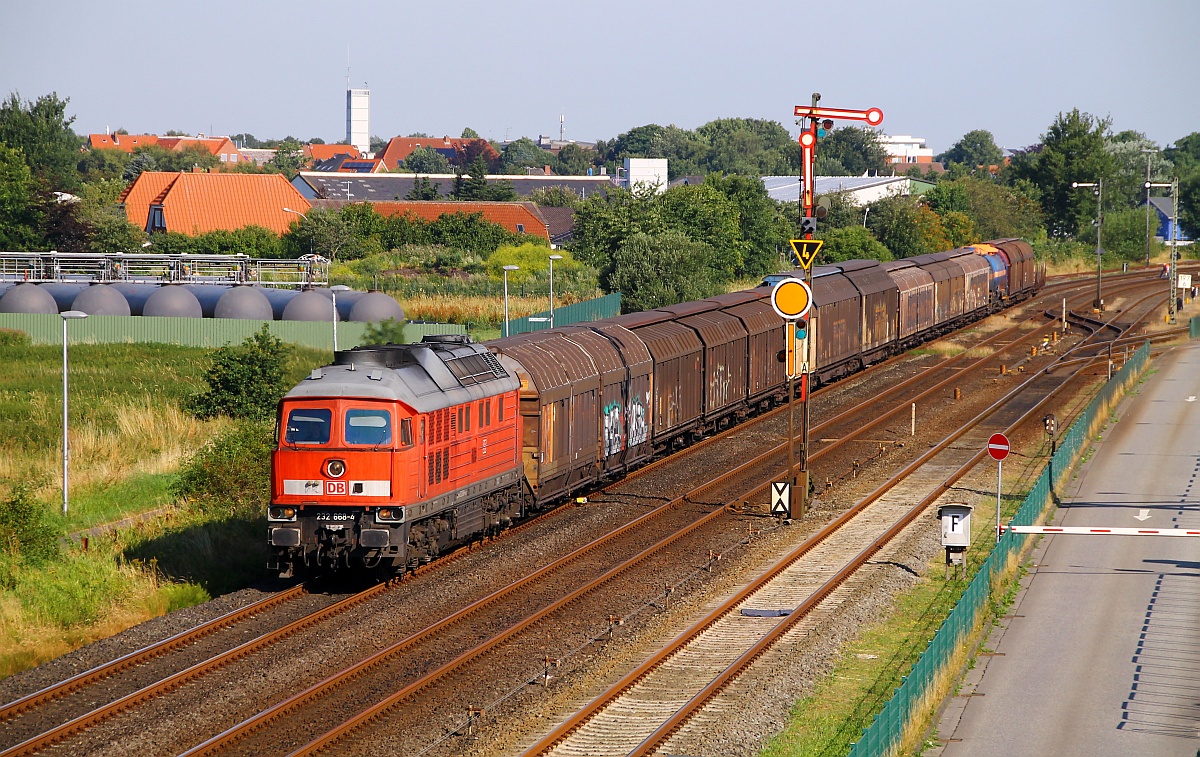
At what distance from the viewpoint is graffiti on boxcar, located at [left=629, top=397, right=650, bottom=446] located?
3491 centimetres

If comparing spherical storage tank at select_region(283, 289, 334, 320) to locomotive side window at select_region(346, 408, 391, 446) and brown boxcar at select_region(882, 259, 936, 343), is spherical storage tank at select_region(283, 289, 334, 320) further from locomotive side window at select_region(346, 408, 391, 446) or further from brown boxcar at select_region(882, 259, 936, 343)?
locomotive side window at select_region(346, 408, 391, 446)

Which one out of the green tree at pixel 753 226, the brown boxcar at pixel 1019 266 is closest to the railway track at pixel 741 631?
the brown boxcar at pixel 1019 266

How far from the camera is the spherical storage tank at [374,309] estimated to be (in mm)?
68750

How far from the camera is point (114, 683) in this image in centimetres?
1905

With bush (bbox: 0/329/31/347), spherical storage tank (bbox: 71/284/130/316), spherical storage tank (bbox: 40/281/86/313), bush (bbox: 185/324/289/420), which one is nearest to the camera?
bush (bbox: 185/324/289/420)

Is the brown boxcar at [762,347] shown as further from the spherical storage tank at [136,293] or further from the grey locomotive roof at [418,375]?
the spherical storage tank at [136,293]

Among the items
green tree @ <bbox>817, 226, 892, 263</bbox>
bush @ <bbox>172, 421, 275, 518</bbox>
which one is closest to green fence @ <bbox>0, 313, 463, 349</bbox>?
bush @ <bbox>172, 421, 275, 518</bbox>

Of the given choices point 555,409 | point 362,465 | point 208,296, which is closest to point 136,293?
point 208,296

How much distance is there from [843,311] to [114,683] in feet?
126

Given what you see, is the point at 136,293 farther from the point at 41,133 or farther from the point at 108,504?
the point at 41,133

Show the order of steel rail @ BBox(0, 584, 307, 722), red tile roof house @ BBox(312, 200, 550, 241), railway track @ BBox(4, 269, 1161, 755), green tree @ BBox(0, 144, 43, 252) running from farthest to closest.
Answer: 1. red tile roof house @ BBox(312, 200, 550, 241)
2. green tree @ BBox(0, 144, 43, 252)
3. steel rail @ BBox(0, 584, 307, 722)
4. railway track @ BBox(4, 269, 1161, 755)

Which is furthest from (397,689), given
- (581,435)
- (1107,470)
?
(1107,470)

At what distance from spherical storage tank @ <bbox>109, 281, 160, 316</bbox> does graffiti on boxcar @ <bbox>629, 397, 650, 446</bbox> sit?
4445 centimetres

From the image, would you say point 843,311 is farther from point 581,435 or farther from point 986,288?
point 986,288
